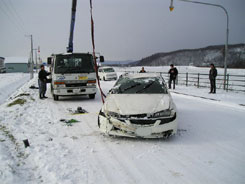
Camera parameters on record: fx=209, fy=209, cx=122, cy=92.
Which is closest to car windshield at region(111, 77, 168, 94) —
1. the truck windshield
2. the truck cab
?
the truck cab

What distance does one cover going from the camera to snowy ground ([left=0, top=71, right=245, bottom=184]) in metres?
3.26

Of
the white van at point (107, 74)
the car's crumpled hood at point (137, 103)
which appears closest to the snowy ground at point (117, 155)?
the car's crumpled hood at point (137, 103)

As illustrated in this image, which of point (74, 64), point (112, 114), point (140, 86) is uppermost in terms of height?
point (74, 64)

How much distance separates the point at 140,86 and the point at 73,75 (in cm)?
490

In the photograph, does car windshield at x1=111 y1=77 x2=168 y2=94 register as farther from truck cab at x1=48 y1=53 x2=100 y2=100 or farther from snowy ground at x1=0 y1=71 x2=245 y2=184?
truck cab at x1=48 y1=53 x2=100 y2=100

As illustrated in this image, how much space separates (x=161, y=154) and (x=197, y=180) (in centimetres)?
103

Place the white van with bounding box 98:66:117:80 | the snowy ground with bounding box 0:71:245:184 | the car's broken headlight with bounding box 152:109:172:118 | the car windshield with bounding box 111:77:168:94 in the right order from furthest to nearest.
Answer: the white van with bounding box 98:66:117:80
the car windshield with bounding box 111:77:168:94
the car's broken headlight with bounding box 152:109:172:118
the snowy ground with bounding box 0:71:245:184

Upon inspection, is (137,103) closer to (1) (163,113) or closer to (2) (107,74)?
(1) (163,113)

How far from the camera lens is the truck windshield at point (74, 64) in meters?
10.1

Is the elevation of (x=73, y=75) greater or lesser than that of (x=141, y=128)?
greater

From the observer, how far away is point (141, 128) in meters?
4.43

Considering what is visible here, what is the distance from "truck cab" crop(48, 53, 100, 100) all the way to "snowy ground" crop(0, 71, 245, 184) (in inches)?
150

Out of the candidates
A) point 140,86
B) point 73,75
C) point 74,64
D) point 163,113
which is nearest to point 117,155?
point 163,113

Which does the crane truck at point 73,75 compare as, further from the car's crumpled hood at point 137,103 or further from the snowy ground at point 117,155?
the car's crumpled hood at point 137,103
